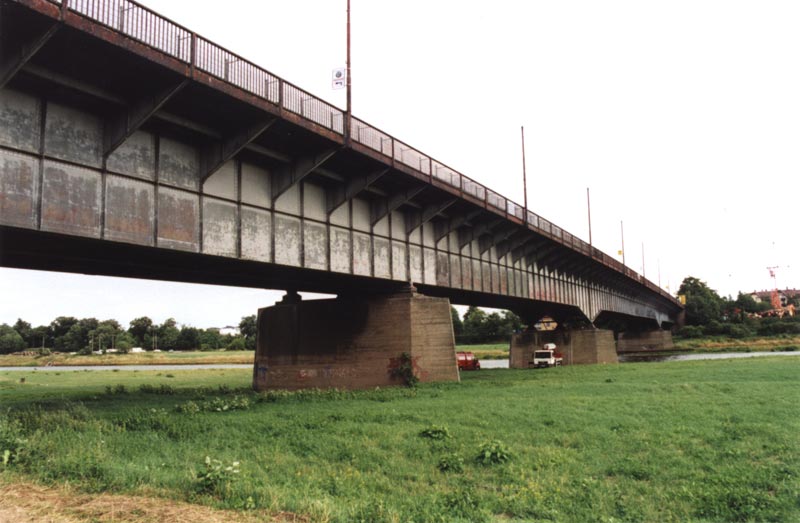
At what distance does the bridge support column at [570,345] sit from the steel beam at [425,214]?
31.2 m

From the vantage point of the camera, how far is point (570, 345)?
2285 inches

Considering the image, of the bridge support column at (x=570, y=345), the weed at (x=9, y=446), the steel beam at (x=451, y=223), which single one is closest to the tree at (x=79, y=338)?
the bridge support column at (x=570, y=345)

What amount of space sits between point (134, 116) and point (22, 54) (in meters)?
3.12

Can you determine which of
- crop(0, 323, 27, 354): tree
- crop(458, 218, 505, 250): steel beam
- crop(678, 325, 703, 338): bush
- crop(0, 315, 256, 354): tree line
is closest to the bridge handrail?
crop(458, 218, 505, 250): steel beam

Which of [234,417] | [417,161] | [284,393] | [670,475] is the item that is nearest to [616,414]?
[670,475]

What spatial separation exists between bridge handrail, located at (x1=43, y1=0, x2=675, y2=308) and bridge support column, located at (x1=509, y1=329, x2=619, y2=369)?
102 ft

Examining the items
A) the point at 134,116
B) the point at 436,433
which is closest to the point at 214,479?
the point at 436,433

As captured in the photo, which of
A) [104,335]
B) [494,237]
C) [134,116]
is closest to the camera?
[134,116]

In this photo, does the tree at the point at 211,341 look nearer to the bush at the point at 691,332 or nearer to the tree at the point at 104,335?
the tree at the point at 104,335

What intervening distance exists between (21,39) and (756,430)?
18425mm

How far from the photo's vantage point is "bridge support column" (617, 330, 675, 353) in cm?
10638

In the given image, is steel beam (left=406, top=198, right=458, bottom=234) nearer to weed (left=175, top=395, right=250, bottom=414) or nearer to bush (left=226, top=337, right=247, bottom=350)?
weed (left=175, top=395, right=250, bottom=414)

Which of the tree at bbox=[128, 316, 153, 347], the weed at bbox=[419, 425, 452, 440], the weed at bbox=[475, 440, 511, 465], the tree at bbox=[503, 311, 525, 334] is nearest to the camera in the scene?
the weed at bbox=[475, 440, 511, 465]

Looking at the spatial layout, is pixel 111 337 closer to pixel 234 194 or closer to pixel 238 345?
pixel 238 345
